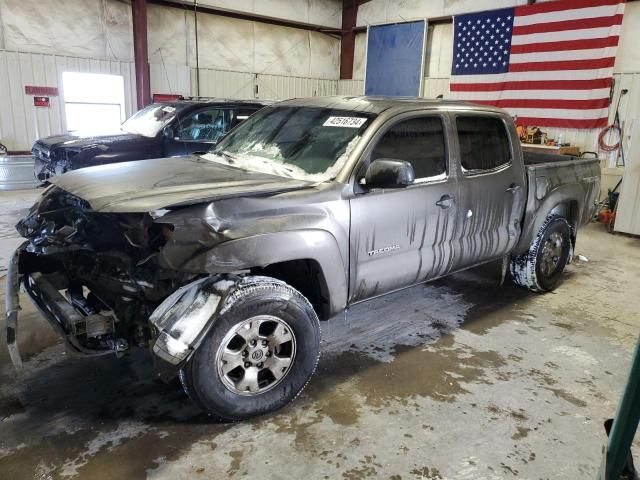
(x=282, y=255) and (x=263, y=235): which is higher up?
(x=263, y=235)

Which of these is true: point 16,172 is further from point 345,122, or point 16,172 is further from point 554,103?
point 554,103

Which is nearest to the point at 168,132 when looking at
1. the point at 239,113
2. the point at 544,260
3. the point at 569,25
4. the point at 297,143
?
the point at 239,113

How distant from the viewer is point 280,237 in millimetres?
2514

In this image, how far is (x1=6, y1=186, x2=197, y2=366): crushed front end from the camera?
243 centimetres

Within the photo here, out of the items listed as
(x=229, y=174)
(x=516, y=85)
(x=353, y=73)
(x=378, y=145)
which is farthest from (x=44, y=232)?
(x=353, y=73)

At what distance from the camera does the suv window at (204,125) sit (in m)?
7.05

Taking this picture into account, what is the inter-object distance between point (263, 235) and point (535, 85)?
8.58 m

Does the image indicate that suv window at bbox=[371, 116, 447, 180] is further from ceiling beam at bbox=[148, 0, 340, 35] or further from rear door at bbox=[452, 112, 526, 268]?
ceiling beam at bbox=[148, 0, 340, 35]

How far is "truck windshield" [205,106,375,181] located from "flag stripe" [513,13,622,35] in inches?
288

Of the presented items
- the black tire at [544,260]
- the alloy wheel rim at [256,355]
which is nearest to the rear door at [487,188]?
the black tire at [544,260]

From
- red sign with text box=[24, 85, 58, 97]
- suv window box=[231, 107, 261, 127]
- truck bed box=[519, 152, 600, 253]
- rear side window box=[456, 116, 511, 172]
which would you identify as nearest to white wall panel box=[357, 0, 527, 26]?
suv window box=[231, 107, 261, 127]

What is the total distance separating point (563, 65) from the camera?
8.82 meters

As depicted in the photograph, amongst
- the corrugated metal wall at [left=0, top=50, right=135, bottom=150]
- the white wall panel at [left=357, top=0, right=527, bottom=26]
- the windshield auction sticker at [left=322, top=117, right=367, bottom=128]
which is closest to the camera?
the windshield auction sticker at [left=322, top=117, right=367, bottom=128]

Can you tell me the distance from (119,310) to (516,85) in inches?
360
